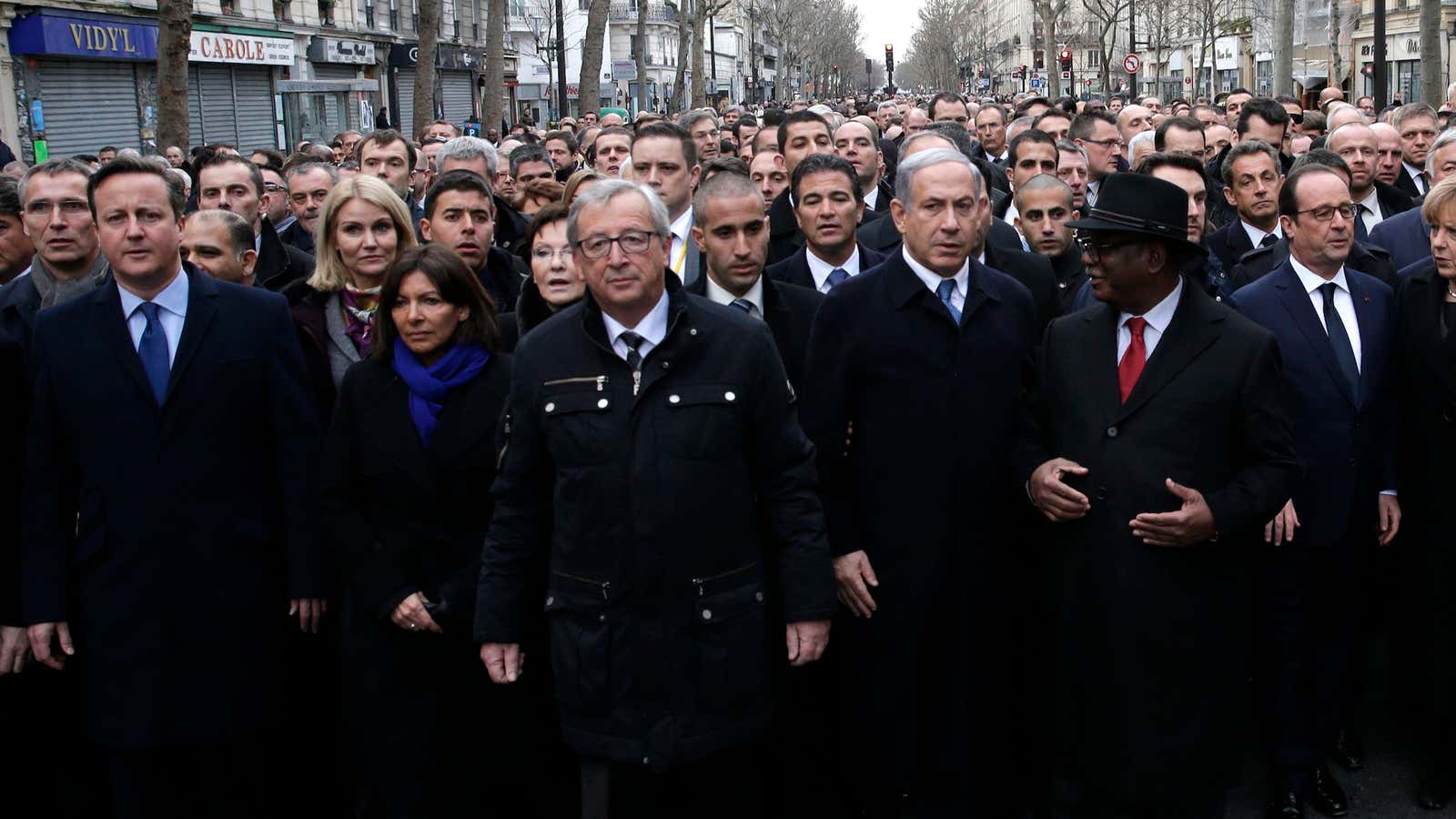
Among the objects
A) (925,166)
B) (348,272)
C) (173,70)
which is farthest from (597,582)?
(173,70)

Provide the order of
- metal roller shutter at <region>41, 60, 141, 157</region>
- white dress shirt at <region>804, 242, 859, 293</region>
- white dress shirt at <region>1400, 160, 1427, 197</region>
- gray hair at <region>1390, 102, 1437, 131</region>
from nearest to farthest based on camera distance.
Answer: white dress shirt at <region>804, 242, 859, 293</region> → white dress shirt at <region>1400, 160, 1427, 197</region> → gray hair at <region>1390, 102, 1437, 131</region> → metal roller shutter at <region>41, 60, 141, 157</region>

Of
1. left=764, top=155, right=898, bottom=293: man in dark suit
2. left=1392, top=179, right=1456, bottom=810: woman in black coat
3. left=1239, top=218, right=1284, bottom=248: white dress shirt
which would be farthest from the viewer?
left=1239, top=218, right=1284, bottom=248: white dress shirt

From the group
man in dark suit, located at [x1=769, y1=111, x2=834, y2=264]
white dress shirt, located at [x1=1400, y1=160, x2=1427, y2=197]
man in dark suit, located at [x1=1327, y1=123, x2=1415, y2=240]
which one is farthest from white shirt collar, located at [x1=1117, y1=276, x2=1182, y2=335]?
white dress shirt, located at [x1=1400, y1=160, x2=1427, y2=197]

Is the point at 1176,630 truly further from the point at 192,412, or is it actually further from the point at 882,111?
the point at 882,111

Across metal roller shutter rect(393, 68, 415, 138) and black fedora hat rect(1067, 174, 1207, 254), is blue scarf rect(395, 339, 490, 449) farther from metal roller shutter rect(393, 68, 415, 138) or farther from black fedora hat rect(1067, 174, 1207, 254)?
metal roller shutter rect(393, 68, 415, 138)

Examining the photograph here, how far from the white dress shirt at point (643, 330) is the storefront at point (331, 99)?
3892cm

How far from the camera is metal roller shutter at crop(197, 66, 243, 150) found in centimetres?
3747

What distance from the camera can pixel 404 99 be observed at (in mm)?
54125

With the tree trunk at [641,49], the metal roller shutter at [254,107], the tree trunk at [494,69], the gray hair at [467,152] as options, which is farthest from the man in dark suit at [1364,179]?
the tree trunk at [641,49]

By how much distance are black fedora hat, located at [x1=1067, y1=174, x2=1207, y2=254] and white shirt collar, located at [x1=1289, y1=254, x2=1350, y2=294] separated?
1271 millimetres

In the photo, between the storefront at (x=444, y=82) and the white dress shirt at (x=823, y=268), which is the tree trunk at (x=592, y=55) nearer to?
the storefront at (x=444, y=82)

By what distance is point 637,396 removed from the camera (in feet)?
13.0

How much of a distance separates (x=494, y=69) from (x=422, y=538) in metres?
30.2

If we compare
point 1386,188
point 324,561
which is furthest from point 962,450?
point 1386,188
